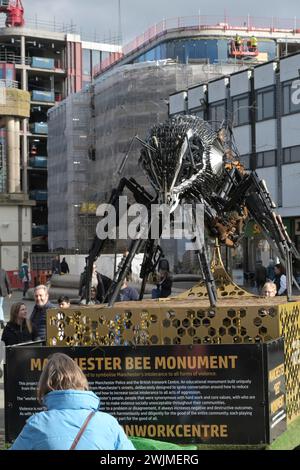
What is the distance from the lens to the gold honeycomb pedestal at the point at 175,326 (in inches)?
268

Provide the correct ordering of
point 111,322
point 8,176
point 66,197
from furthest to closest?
1. point 66,197
2. point 8,176
3. point 111,322

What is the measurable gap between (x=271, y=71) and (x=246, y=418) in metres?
28.4

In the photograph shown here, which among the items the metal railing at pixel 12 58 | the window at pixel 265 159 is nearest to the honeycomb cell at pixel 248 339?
the window at pixel 265 159

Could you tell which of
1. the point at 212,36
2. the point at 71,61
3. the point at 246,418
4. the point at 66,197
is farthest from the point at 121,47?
the point at 246,418

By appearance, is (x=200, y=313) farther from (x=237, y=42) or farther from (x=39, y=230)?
(x=39, y=230)

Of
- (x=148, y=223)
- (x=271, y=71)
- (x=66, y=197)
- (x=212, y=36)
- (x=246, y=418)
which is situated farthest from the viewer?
(x=212, y=36)

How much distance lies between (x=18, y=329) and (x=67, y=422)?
5.40 meters

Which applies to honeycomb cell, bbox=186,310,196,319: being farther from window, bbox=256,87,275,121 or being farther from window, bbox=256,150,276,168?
window, bbox=256,87,275,121

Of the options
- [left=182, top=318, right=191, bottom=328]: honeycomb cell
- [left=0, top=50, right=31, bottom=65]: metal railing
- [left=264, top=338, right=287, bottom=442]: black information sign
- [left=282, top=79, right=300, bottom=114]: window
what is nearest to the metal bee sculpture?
[left=182, top=318, right=191, bottom=328]: honeycomb cell

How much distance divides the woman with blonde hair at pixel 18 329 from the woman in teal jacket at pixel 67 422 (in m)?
5.01

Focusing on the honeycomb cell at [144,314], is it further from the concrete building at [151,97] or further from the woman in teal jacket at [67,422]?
the concrete building at [151,97]

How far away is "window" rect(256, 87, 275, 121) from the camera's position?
32906mm

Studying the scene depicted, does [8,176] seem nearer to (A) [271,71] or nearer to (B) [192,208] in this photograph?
(A) [271,71]
